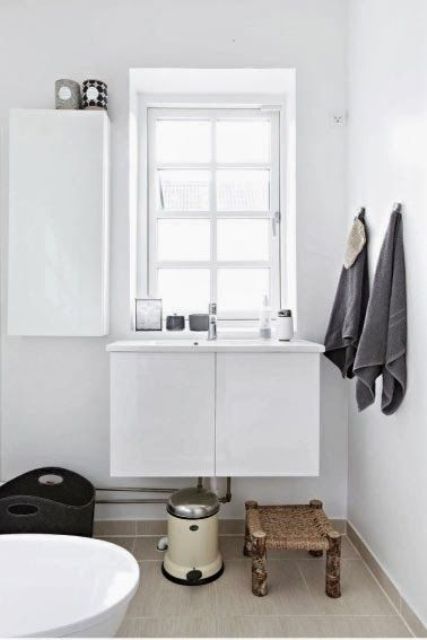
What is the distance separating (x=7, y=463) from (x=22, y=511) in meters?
0.42

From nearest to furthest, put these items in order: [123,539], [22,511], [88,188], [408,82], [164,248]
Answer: [408,82]
[22,511]
[88,188]
[123,539]
[164,248]

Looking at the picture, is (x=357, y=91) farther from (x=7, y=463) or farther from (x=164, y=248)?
(x=7, y=463)

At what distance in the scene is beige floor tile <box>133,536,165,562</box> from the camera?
191 centimetres

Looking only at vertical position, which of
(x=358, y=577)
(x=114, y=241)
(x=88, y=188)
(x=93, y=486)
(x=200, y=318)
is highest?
(x=88, y=188)

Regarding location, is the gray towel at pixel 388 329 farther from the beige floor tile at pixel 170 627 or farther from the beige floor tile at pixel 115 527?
the beige floor tile at pixel 115 527

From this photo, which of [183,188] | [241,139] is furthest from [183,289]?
[241,139]

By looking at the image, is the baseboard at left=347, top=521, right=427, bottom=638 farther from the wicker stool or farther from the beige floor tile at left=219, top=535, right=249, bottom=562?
the beige floor tile at left=219, top=535, right=249, bottom=562

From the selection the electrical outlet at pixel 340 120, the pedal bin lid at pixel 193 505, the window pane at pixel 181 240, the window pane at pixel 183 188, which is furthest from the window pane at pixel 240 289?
the pedal bin lid at pixel 193 505

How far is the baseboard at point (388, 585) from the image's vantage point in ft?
4.72

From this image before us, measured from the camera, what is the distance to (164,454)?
1.74 metres

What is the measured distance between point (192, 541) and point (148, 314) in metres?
0.98

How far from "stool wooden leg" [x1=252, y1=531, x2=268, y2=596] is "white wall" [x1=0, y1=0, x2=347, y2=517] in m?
0.46

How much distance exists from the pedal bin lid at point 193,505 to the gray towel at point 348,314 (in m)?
0.75

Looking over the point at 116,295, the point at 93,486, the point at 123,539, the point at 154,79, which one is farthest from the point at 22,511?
the point at 154,79
